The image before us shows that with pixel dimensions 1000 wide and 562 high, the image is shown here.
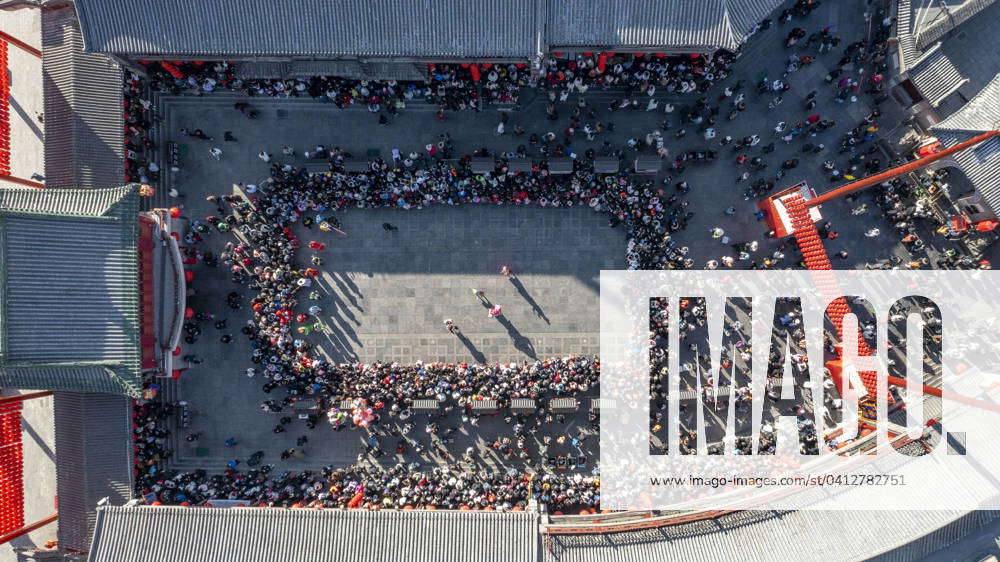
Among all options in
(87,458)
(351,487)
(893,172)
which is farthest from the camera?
(351,487)

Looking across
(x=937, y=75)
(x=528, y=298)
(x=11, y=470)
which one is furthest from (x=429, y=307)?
(x=937, y=75)

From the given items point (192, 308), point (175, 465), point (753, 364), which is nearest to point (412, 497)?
point (175, 465)

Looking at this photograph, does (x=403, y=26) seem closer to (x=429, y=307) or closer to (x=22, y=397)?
(x=429, y=307)

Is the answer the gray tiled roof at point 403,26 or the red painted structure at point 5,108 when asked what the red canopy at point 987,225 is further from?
the red painted structure at point 5,108

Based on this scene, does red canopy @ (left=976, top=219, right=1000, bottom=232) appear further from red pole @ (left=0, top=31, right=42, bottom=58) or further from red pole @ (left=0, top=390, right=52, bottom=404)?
red pole @ (left=0, top=31, right=42, bottom=58)

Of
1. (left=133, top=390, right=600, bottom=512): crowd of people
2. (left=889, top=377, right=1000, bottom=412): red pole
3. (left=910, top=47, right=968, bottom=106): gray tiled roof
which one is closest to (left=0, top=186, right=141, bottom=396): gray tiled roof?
(left=133, top=390, right=600, bottom=512): crowd of people

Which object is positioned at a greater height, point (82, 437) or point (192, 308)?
point (192, 308)

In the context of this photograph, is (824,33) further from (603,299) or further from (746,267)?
(603,299)
